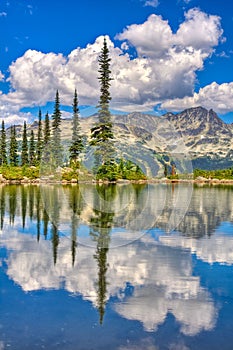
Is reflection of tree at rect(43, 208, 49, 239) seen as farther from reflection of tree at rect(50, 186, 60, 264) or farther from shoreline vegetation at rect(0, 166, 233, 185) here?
shoreline vegetation at rect(0, 166, 233, 185)

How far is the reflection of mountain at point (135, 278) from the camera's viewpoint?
29.2ft

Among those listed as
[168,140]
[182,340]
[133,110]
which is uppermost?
[133,110]

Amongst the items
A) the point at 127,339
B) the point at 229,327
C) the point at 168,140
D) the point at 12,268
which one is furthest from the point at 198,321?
the point at 168,140

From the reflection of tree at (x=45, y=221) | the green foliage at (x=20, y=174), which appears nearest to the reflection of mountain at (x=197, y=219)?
the reflection of tree at (x=45, y=221)

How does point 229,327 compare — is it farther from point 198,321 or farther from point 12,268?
point 12,268

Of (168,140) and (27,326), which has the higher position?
(168,140)

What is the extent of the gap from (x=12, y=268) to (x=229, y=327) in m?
6.48

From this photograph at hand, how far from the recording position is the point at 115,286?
1061 centimetres

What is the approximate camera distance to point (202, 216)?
2433 centimetres

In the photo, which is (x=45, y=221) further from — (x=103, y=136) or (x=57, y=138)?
(x=57, y=138)

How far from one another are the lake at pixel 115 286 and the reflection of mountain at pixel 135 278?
2 cm

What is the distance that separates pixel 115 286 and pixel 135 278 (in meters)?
0.92

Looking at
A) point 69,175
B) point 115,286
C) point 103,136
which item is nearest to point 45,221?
point 103,136

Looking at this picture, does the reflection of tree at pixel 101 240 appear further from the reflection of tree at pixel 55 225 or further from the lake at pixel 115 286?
A: the reflection of tree at pixel 55 225
